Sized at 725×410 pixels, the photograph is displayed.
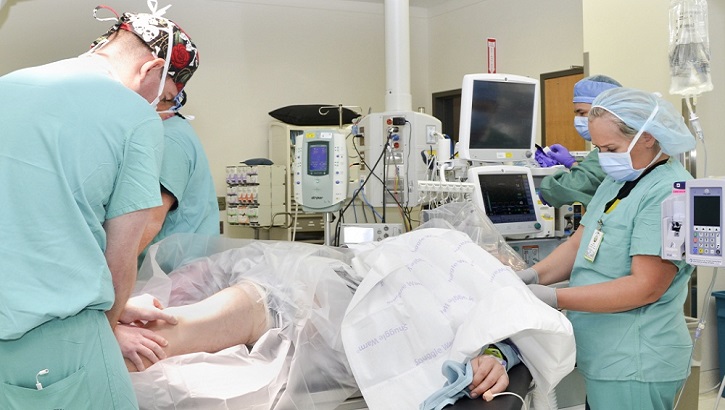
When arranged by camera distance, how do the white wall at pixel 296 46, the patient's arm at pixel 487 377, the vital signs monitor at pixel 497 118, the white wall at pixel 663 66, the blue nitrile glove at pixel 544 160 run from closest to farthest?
the patient's arm at pixel 487 377 < the vital signs monitor at pixel 497 118 < the blue nitrile glove at pixel 544 160 < the white wall at pixel 663 66 < the white wall at pixel 296 46

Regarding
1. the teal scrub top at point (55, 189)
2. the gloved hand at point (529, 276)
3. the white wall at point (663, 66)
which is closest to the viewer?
the teal scrub top at point (55, 189)

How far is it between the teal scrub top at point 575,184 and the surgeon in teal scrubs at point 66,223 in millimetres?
2212

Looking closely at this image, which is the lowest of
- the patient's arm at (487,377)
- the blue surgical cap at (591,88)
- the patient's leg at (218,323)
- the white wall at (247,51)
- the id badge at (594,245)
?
A: the patient's arm at (487,377)

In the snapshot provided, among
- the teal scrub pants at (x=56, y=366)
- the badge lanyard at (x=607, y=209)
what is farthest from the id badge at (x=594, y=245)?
the teal scrub pants at (x=56, y=366)

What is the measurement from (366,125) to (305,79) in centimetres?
424

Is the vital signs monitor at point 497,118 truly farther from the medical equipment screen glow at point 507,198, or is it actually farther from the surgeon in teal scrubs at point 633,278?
the surgeon in teal scrubs at point 633,278

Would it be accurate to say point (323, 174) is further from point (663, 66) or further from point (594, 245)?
point (663, 66)

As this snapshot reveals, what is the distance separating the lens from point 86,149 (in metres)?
1.32

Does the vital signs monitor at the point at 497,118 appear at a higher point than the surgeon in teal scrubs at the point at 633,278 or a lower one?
higher

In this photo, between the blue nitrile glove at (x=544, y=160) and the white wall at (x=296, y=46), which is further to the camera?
the white wall at (x=296, y=46)

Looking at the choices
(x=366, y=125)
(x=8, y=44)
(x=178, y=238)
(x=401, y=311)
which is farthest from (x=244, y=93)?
(x=401, y=311)

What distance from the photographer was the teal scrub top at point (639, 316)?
2.11m

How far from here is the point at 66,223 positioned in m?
1.30

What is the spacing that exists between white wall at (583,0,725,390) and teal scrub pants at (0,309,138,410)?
3538 millimetres
